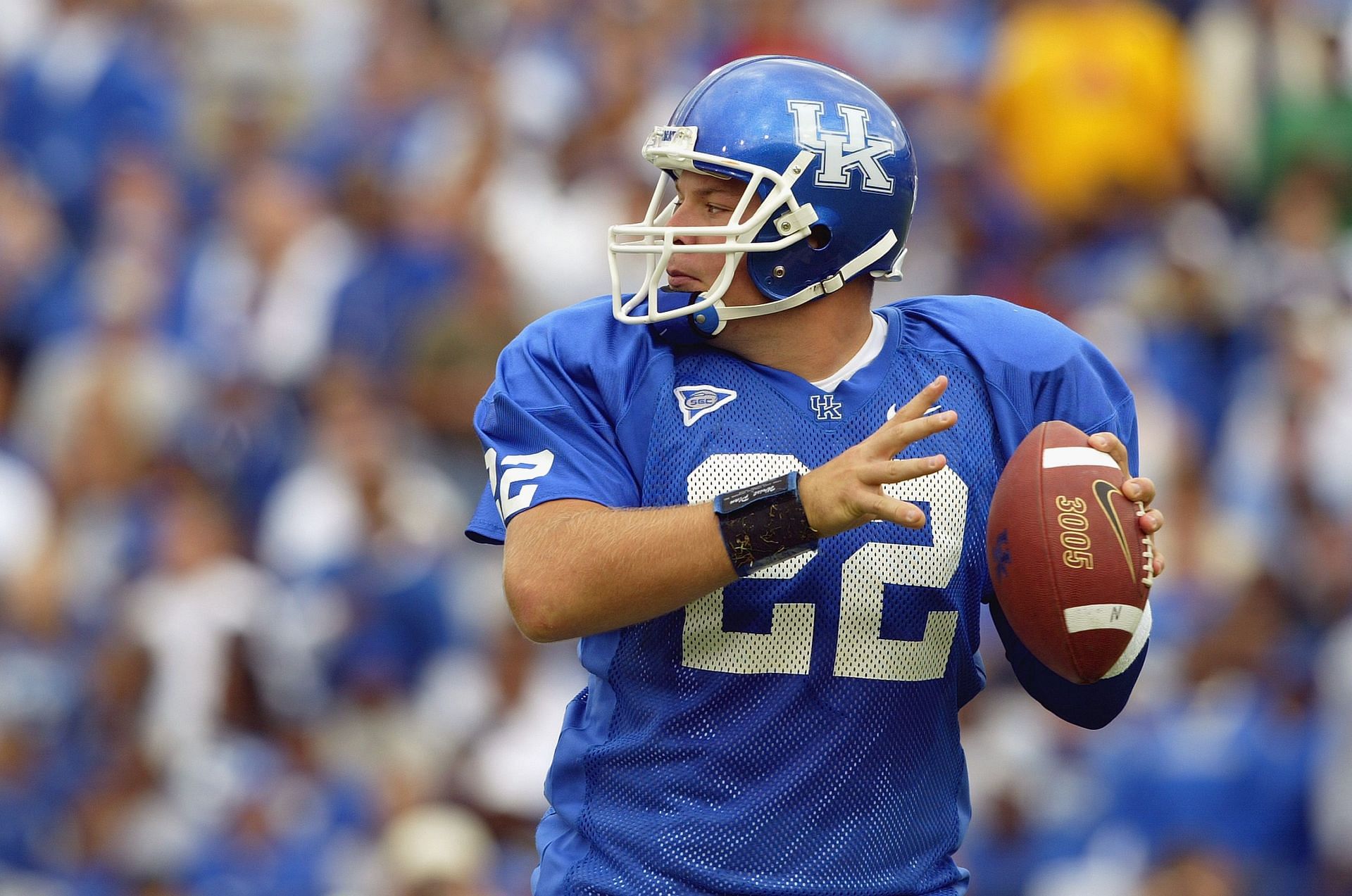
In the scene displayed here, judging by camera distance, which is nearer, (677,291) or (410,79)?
(677,291)

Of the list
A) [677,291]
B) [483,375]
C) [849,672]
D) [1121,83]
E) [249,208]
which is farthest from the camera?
[249,208]

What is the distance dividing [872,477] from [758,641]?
0.43m

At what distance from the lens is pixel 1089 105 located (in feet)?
25.8

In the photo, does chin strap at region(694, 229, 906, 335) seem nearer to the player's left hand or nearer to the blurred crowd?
the player's left hand

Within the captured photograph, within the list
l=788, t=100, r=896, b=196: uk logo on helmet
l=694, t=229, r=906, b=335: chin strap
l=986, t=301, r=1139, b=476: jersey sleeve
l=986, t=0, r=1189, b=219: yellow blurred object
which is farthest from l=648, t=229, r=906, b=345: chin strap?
l=986, t=0, r=1189, b=219: yellow blurred object

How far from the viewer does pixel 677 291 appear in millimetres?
3141

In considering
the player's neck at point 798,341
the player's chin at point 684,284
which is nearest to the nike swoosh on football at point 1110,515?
the player's neck at point 798,341

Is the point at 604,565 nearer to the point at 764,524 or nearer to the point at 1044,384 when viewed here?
the point at 764,524

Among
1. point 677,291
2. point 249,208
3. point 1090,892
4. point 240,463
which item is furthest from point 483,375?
point 677,291

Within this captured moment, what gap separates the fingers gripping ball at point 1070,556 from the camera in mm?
2836

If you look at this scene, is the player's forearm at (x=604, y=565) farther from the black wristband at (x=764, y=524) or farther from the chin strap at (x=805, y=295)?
the chin strap at (x=805, y=295)

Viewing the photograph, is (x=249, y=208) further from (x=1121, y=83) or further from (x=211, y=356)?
(x=1121, y=83)

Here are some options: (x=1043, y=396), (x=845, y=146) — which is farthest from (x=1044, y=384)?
(x=845, y=146)

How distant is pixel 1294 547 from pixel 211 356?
14.2 feet
